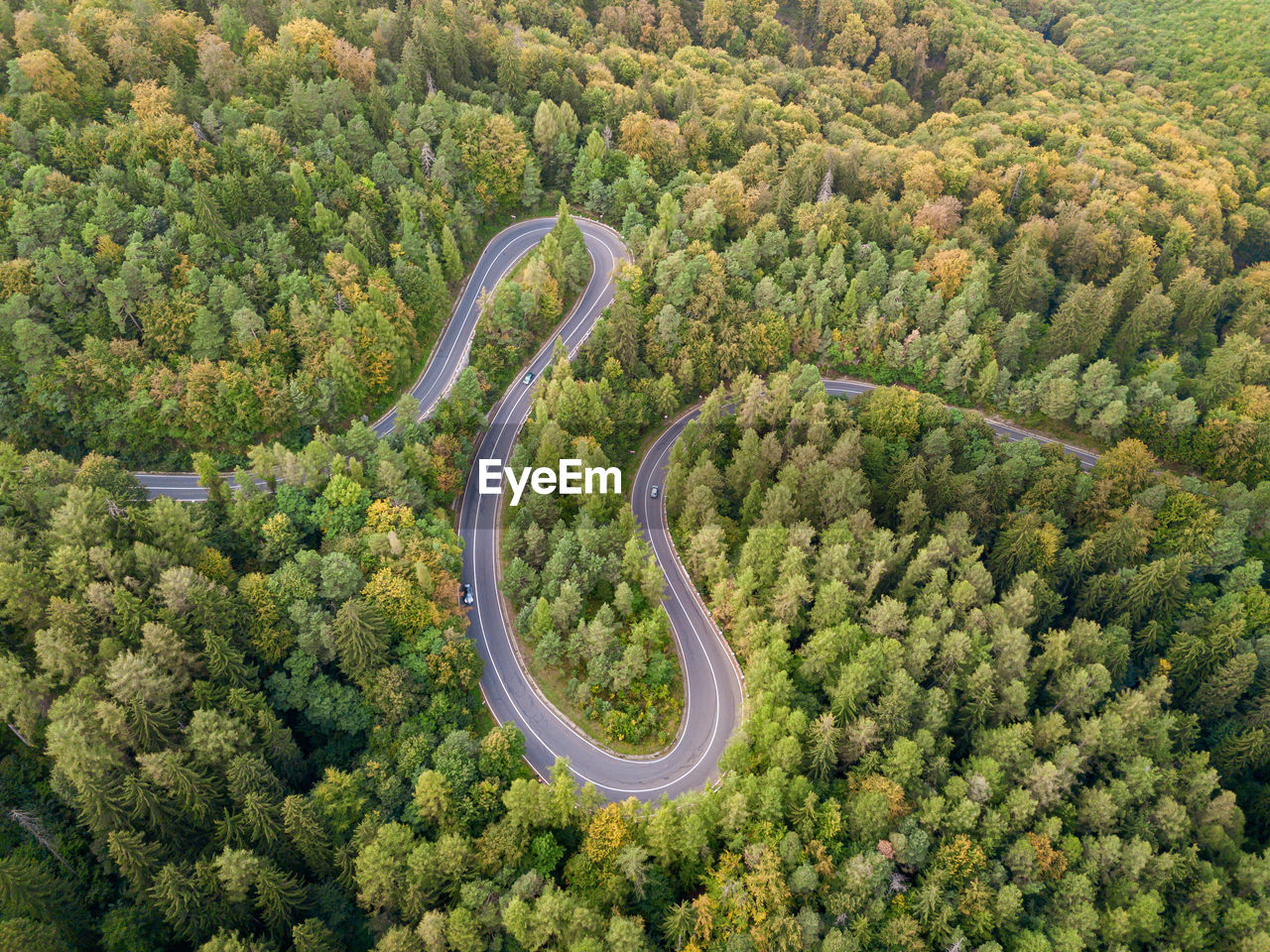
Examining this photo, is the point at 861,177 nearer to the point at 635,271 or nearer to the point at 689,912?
the point at 635,271

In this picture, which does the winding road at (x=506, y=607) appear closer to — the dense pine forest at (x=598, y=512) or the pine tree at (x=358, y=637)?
the dense pine forest at (x=598, y=512)

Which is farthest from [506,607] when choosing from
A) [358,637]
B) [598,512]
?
[358,637]

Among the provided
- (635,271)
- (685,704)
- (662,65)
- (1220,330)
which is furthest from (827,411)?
(662,65)

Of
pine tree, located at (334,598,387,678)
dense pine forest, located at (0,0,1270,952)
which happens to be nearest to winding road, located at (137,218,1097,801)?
dense pine forest, located at (0,0,1270,952)

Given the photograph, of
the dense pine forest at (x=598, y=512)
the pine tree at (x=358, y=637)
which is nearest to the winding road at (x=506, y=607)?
the dense pine forest at (x=598, y=512)

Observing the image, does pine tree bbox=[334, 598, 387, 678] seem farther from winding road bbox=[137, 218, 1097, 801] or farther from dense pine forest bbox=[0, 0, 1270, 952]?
winding road bbox=[137, 218, 1097, 801]

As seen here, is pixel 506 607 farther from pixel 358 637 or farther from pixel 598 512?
pixel 358 637
